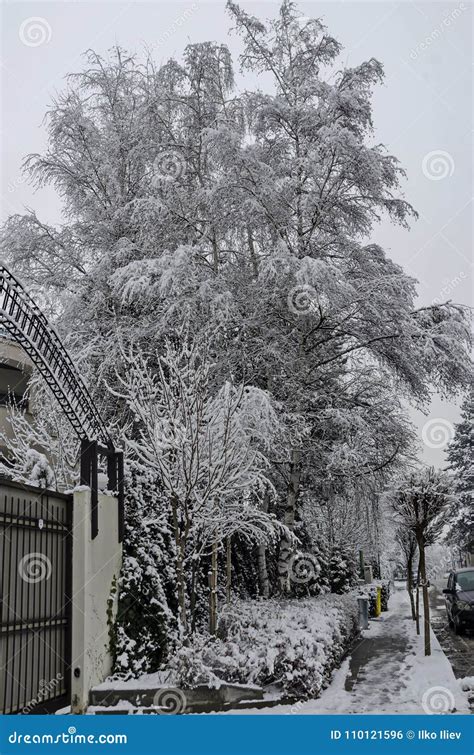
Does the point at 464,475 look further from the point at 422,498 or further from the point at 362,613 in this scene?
the point at 422,498

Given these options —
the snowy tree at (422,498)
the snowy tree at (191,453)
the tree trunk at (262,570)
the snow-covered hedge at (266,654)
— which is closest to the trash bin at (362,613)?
the tree trunk at (262,570)

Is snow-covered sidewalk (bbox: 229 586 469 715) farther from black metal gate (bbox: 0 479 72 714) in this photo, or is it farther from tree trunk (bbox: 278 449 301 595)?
black metal gate (bbox: 0 479 72 714)

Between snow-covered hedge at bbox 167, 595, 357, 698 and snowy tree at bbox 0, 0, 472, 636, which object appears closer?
snow-covered hedge at bbox 167, 595, 357, 698

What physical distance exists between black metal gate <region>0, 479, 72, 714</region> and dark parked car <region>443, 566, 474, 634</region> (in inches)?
376

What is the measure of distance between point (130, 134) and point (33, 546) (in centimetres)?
1233

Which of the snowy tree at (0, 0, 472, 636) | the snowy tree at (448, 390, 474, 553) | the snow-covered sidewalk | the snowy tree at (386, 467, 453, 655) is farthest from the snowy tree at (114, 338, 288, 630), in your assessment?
the snowy tree at (448, 390, 474, 553)

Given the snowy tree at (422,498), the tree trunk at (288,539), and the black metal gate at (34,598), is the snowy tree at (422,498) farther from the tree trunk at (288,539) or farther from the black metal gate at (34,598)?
the black metal gate at (34,598)

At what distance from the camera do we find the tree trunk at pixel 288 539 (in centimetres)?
1359

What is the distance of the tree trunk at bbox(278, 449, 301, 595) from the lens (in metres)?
13.6

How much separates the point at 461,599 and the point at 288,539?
4.36 metres

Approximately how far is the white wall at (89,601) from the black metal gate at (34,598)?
0.34ft

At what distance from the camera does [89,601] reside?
7898 mm

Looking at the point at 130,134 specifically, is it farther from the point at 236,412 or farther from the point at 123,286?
the point at 236,412
